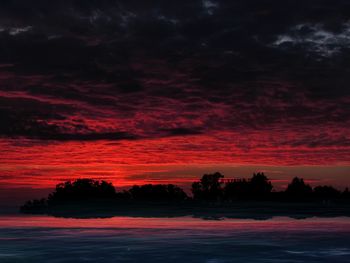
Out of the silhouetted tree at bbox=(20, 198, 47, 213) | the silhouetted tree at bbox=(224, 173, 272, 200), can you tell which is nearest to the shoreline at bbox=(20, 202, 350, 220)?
the silhouetted tree at bbox=(20, 198, 47, 213)

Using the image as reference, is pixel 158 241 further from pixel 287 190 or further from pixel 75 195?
pixel 287 190

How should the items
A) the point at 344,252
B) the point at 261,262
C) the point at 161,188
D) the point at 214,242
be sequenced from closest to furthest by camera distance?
the point at 261,262
the point at 344,252
the point at 214,242
the point at 161,188

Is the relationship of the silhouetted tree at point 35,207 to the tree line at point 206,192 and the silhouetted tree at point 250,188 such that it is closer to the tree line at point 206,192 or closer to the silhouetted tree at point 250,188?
the tree line at point 206,192

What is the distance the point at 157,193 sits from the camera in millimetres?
171125

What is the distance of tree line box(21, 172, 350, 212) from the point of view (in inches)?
6368

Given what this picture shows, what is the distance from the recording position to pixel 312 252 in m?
33.8

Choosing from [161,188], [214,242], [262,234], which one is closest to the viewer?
[214,242]

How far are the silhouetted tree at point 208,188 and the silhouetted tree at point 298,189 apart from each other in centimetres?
2248

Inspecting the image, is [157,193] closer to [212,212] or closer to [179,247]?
[212,212]

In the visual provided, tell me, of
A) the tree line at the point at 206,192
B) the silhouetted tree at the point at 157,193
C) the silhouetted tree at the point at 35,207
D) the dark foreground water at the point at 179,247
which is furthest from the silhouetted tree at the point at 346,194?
the dark foreground water at the point at 179,247

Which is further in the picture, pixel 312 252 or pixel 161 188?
pixel 161 188

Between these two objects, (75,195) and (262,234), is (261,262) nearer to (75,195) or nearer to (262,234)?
(262,234)

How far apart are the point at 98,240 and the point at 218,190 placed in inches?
5425

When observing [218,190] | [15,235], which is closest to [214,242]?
[15,235]
